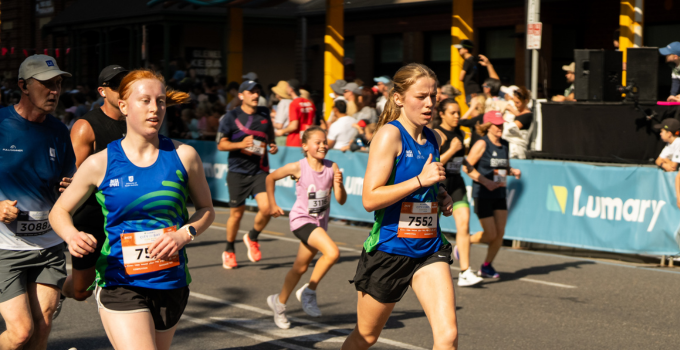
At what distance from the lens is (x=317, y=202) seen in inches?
277

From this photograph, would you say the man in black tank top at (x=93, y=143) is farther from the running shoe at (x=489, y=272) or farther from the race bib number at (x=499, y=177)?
the running shoe at (x=489, y=272)

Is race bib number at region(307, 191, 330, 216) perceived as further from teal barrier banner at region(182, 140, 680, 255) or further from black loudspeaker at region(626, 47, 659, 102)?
black loudspeaker at region(626, 47, 659, 102)

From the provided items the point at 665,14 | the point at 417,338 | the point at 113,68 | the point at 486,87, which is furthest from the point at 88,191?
the point at 665,14

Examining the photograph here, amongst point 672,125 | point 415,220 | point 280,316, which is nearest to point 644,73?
point 672,125

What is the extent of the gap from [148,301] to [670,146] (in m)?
8.55

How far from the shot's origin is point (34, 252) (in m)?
4.53

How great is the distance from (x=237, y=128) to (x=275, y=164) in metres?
5.47

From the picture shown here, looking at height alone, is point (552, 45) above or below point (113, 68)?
above

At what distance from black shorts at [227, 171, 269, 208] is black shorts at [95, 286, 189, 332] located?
5913 millimetres

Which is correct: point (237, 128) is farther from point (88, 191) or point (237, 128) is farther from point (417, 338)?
point (88, 191)

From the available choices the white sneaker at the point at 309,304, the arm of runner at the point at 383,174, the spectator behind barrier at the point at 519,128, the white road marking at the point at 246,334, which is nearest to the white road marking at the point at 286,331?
the white road marking at the point at 246,334

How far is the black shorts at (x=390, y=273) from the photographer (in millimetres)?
4262

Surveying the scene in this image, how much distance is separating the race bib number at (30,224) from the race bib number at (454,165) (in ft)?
16.4

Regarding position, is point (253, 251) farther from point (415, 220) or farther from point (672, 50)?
point (672, 50)
